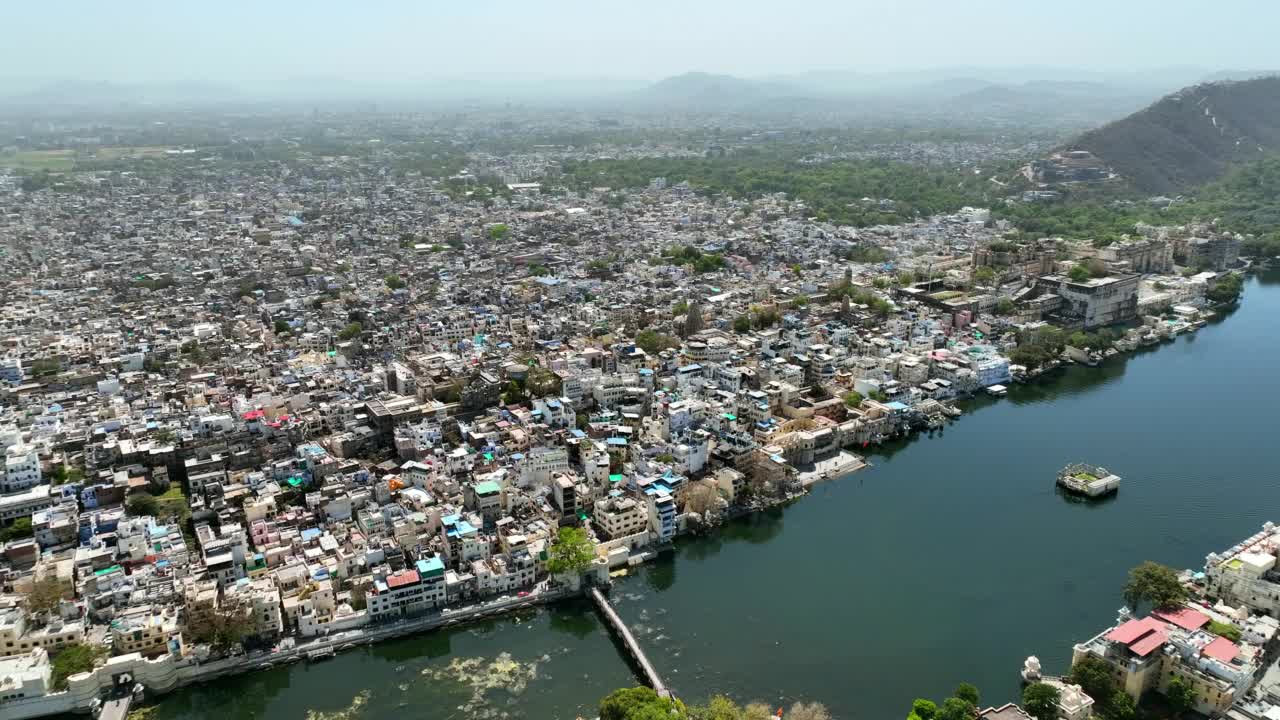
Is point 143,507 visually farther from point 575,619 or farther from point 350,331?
point 350,331

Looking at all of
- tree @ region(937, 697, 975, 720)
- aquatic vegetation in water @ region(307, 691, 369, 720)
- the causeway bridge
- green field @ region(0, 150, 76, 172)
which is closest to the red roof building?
aquatic vegetation in water @ region(307, 691, 369, 720)

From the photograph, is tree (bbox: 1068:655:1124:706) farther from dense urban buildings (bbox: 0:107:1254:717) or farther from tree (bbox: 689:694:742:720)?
tree (bbox: 689:694:742:720)

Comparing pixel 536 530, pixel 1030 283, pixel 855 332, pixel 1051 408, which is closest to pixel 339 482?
pixel 536 530

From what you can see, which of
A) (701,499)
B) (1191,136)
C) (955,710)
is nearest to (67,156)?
(701,499)

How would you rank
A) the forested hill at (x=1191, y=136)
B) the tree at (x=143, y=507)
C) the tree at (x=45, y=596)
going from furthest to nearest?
the forested hill at (x=1191, y=136) → the tree at (x=143, y=507) → the tree at (x=45, y=596)

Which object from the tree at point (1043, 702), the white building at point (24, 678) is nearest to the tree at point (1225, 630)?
the tree at point (1043, 702)

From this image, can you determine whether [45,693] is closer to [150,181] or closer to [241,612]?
[241,612]

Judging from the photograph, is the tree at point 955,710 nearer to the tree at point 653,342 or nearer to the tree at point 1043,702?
the tree at point 1043,702
